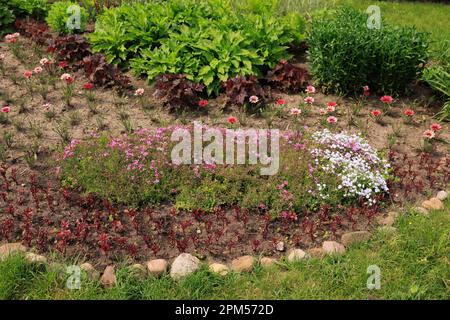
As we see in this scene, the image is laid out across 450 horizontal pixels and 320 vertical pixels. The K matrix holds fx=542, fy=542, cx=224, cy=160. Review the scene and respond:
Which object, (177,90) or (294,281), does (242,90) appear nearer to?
(177,90)

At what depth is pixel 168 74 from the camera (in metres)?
6.33

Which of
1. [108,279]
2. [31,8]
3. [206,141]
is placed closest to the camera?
[108,279]

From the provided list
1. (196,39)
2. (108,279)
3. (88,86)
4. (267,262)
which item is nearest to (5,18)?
(88,86)

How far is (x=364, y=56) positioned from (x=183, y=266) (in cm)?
338

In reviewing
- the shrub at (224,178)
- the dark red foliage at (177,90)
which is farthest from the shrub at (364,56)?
the dark red foliage at (177,90)

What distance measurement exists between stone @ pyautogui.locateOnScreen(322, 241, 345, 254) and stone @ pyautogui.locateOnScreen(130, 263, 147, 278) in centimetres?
149

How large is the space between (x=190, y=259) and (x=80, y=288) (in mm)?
865

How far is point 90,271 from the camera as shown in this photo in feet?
13.9

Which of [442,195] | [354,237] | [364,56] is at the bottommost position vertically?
[354,237]

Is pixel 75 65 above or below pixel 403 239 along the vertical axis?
above

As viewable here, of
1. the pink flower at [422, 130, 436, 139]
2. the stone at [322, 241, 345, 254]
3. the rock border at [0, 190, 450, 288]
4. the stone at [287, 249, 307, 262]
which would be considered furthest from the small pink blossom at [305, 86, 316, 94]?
the stone at [287, 249, 307, 262]

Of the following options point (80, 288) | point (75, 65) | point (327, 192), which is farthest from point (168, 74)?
point (80, 288)

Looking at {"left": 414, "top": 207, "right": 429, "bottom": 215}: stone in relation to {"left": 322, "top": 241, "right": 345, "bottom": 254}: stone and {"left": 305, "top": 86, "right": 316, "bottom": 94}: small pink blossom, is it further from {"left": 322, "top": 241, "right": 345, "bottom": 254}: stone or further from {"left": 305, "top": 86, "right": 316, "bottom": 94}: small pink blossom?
{"left": 305, "top": 86, "right": 316, "bottom": 94}: small pink blossom
